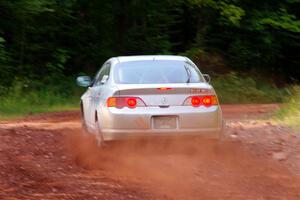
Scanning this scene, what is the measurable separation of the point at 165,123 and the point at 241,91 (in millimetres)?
17996

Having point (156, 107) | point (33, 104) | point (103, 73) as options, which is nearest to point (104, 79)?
point (103, 73)

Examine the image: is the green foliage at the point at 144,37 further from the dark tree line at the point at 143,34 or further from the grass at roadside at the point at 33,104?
the grass at roadside at the point at 33,104

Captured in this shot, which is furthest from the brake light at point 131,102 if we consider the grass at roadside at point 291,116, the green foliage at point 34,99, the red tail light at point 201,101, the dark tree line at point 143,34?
the dark tree line at point 143,34

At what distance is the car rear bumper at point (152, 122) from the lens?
1033 cm

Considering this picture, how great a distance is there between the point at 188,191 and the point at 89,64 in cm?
2286

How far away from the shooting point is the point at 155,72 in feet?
36.5

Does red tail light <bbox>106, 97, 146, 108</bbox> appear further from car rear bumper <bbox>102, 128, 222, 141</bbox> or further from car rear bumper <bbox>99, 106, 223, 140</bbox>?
car rear bumper <bbox>102, 128, 222, 141</bbox>

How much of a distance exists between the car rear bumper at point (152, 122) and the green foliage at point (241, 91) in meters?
16.4

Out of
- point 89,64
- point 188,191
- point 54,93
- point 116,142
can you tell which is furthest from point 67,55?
point 188,191

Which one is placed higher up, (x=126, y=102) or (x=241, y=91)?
(x=126, y=102)

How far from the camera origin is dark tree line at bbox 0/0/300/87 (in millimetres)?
28453

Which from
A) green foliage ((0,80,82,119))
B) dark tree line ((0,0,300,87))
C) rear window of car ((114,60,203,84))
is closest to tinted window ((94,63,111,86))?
rear window of car ((114,60,203,84))

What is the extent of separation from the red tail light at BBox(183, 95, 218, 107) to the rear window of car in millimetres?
427

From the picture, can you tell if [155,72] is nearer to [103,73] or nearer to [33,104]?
[103,73]
